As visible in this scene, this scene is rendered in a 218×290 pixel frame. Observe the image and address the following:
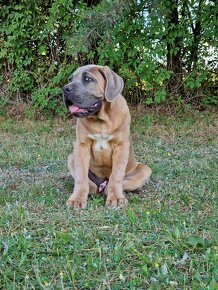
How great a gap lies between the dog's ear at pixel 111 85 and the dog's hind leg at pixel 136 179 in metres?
0.81

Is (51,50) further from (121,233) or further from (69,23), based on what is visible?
(121,233)

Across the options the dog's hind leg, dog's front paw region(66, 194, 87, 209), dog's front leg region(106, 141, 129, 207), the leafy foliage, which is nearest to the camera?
dog's front paw region(66, 194, 87, 209)

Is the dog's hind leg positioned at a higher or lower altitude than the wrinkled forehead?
lower

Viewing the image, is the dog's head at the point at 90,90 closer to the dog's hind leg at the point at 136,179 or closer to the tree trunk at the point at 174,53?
the dog's hind leg at the point at 136,179

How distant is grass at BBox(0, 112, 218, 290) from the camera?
8.18 feet

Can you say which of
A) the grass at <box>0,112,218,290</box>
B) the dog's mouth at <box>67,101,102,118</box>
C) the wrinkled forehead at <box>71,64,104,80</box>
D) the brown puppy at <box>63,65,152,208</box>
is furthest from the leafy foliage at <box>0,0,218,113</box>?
the dog's mouth at <box>67,101,102,118</box>

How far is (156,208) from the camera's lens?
3764 millimetres

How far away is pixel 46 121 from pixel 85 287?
653cm

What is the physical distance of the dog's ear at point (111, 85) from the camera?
4066 mm

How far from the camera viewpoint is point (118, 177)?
162 inches

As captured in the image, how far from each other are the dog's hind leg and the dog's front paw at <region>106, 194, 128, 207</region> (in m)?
0.31

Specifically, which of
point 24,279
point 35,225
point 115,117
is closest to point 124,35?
point 115,117

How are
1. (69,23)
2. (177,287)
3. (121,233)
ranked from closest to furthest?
1. (177,287)
2. (121,233)
3. (69,23)

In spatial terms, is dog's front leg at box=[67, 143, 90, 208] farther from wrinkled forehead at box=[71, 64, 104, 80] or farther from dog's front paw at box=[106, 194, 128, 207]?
wrinkled forehead at box=[71, 64, 104, 80]
